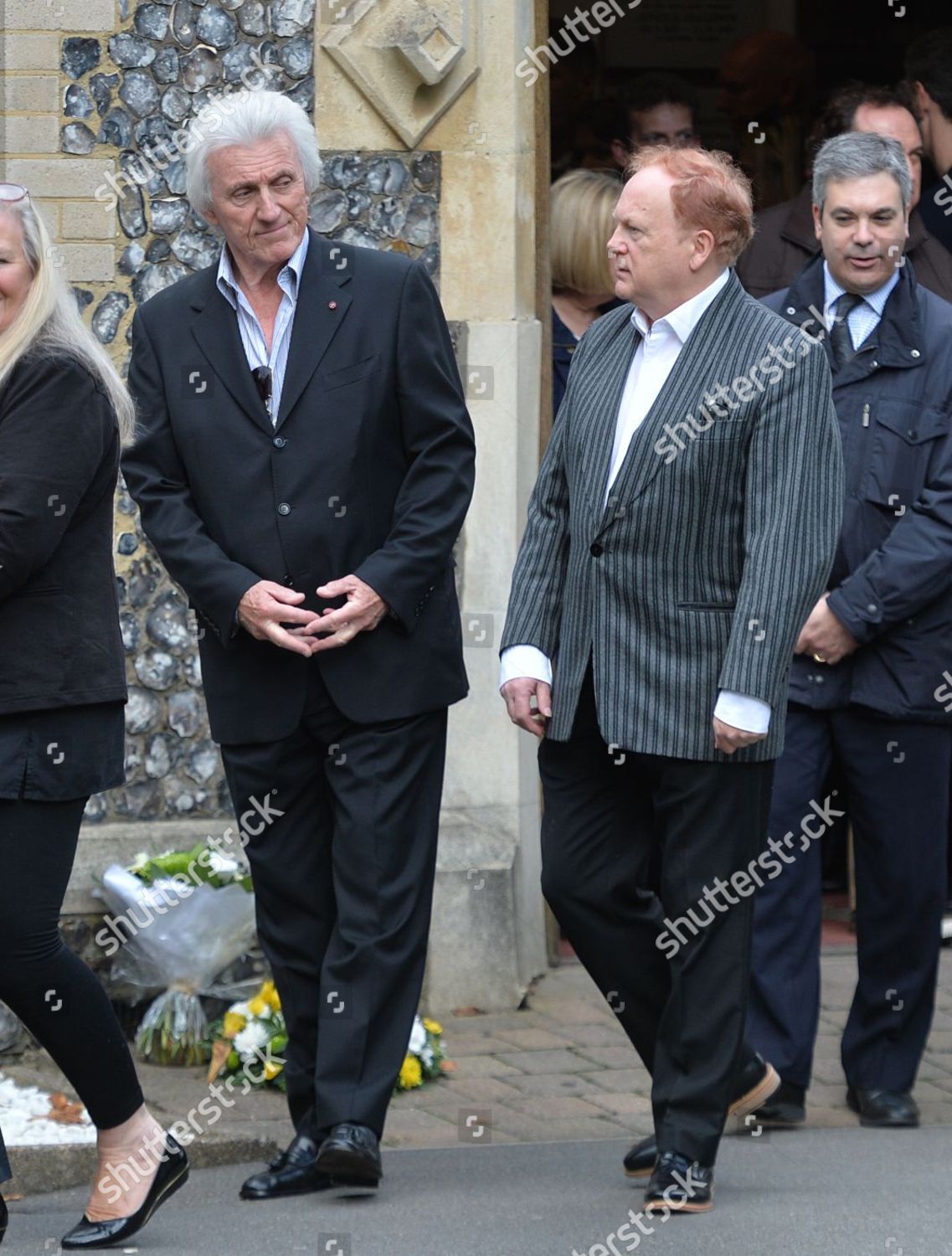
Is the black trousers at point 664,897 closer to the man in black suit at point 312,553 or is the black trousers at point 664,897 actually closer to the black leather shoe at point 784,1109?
the man in black suit at point 312,553

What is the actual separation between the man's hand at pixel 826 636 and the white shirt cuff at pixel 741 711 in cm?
87

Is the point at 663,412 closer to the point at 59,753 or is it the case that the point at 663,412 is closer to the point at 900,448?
the point at 900,448

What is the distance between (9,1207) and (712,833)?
166cm

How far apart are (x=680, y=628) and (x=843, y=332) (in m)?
1.17

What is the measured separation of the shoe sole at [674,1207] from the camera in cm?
442

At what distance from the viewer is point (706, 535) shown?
4418mm

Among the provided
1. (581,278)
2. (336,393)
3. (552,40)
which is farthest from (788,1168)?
(552,40)

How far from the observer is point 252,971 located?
6.00 metres

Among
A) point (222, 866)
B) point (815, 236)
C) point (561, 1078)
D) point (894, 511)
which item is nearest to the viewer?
point (894, 511)

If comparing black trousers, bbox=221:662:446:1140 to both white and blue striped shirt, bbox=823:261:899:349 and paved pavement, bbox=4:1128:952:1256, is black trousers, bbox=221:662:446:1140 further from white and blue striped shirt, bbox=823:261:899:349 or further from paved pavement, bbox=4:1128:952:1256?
white and blue striped shirt, bbox=823:261:899:349

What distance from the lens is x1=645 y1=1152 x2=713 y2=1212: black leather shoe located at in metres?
4.42

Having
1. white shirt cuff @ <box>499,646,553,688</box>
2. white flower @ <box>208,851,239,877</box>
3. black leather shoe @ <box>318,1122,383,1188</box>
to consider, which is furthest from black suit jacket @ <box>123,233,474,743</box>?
white flower @ <box>208,851,239,877</box>

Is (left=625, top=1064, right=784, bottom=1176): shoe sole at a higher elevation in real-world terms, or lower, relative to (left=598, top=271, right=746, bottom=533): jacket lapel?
lower

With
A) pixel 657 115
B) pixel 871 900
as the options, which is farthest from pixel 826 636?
pixel 657 115
